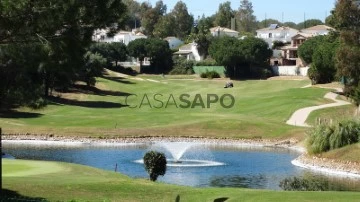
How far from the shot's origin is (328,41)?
9700cm

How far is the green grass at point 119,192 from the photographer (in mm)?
23016

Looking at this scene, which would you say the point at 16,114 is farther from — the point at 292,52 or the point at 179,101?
the point at 292,52

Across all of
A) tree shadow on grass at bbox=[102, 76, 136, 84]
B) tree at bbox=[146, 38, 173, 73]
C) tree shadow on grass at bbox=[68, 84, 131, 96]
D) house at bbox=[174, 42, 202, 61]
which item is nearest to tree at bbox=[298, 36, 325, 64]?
tree at bbox=[146, 38, 173, 73]

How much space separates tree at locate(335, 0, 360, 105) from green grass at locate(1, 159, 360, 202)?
1560 inches

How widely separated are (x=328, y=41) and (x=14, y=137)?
170 ft

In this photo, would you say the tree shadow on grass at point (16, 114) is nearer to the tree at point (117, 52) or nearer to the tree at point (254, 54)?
the tree at point (254, 54)

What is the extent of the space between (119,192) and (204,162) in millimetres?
20558

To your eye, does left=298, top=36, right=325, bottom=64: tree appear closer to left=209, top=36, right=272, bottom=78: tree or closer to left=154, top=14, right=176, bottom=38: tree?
left=209, top=36, right=272, bottom=78: tree

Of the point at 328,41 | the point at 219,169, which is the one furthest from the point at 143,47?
the point at 219,169

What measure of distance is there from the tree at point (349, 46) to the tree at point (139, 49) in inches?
2718

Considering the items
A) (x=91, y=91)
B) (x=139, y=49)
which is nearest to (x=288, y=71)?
(x=139, y=49)

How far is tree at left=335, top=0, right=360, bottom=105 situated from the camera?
64.7m

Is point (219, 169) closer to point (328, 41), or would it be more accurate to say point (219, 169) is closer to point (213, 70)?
point (328, 41)

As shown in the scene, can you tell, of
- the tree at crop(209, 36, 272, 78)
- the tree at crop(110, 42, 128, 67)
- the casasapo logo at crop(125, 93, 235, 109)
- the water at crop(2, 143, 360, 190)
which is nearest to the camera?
the water at crop(2, 143, 360, 190)
